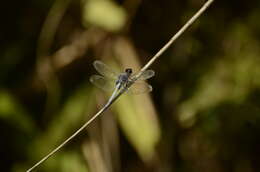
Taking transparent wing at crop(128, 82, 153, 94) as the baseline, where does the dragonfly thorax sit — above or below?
below

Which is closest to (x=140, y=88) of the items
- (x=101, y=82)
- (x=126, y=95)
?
(x=101, y=82)

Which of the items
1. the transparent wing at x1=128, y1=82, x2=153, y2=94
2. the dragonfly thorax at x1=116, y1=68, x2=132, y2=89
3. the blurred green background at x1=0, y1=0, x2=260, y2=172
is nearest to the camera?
the dragonfly thorax at x1=116, y1=68, x2=132, y2=89

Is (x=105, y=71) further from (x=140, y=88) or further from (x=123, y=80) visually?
(x=123, y=80)

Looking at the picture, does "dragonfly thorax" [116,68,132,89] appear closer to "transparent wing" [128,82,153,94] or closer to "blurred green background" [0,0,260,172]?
"transparent wing" [128,82,153,94]

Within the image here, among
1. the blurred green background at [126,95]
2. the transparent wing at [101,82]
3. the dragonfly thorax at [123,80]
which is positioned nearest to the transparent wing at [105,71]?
the transparent wing at [101,82]

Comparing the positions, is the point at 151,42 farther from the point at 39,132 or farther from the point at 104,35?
the point at 39,132

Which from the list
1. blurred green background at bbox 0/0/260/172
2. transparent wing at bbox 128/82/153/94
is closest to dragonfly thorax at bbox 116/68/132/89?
transparent wing at bbox 128/82/153/94
